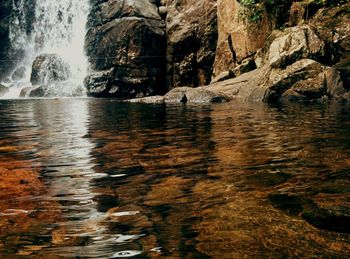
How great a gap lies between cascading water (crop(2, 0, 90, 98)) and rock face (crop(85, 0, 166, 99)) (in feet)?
8.70

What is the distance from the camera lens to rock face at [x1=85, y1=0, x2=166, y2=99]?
2970 cm

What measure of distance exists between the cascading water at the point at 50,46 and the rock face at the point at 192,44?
765 cm

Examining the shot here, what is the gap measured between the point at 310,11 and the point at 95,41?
16982 millimetres

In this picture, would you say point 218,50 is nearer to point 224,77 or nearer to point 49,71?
point 224,77

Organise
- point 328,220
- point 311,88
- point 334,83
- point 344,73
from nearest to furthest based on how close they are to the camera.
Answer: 1. point 328,220
2. point 344,73
3. point 334,83
4. point 311,88

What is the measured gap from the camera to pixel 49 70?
33562mm

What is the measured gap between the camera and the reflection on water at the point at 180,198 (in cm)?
262

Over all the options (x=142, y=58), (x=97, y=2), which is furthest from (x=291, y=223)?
(x=97, y=2)

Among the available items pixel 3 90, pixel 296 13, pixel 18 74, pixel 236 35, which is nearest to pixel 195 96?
pixel 236 35

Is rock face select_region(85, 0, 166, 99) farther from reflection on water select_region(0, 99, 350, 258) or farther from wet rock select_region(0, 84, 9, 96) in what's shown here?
reflection on water select_region(0, 99, 350, 258)

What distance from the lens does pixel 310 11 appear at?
861 inches

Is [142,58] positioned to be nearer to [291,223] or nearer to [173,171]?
[173,171]

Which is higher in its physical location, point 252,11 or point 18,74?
point 252,11

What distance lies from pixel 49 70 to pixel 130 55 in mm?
8018
